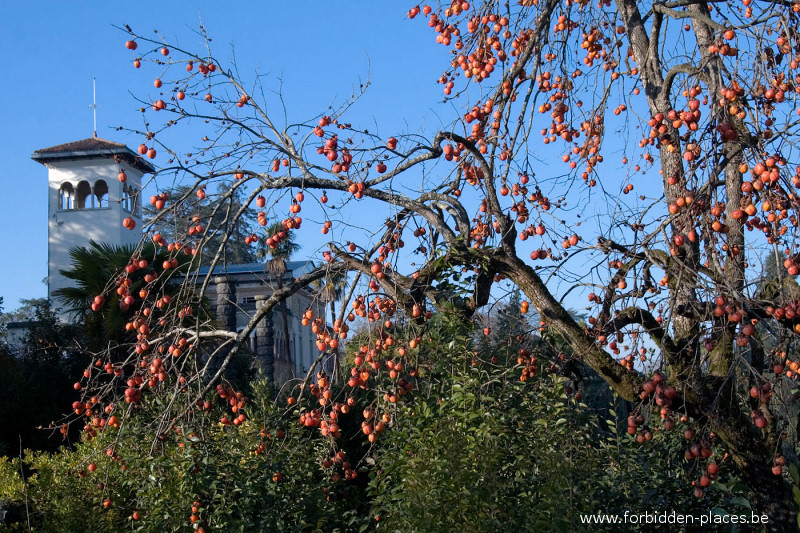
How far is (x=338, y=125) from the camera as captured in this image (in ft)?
16.2

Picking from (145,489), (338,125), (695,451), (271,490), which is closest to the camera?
(695,451)

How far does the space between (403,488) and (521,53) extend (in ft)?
11.1

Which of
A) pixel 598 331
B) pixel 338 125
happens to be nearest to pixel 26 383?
pixel 338 125

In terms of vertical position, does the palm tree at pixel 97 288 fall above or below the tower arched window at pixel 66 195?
below

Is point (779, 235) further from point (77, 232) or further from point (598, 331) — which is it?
point (77, 232)

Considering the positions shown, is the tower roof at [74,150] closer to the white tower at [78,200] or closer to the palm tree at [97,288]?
the white tower at [78,200]

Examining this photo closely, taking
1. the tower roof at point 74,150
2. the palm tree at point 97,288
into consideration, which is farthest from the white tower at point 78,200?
the palm tree at point 97,288

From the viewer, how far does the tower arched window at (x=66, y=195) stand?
105 feet

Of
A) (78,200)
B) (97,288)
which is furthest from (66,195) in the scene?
(97,288)

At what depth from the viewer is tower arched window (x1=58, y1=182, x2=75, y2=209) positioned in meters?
31.9

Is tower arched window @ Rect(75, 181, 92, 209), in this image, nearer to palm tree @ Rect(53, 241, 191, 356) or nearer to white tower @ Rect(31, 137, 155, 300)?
white tower @ Rect(31, 137, 155, 300)

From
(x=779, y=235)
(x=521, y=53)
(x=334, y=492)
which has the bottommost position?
(x=334, y=492)

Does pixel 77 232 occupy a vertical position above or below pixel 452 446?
above

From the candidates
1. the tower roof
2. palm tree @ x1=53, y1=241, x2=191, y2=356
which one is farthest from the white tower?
palm tree @ x1=53, y1=241, x2=191, y2=356
